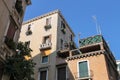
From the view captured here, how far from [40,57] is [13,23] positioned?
984 cm

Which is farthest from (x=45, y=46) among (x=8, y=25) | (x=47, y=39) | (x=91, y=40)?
(x=8, y=25)

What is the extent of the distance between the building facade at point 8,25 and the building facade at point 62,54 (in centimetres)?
823

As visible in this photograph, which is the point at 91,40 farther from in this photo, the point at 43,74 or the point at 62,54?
the point at 43,74

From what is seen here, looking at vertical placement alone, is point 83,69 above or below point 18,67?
above

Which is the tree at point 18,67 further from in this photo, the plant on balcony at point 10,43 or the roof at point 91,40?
the roof at point 91,40

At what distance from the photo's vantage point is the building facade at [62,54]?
19.1 meters

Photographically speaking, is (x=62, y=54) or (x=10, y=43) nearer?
(x=10, y=43)

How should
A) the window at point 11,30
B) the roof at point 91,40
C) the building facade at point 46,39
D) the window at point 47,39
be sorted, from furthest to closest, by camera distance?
the window at point 47,39
the building facade at point 46,39
the roof at point 91,40
the window at point 11,30

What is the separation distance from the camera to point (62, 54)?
22.8 metres

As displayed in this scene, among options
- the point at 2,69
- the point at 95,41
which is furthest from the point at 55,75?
the point at 2,69

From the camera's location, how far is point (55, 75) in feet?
68.1

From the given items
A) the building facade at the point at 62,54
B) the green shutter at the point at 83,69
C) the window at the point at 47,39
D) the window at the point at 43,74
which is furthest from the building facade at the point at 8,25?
the window at the point at 47,39

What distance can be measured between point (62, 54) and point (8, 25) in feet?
35.4

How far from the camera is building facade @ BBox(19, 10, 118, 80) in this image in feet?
62.8
